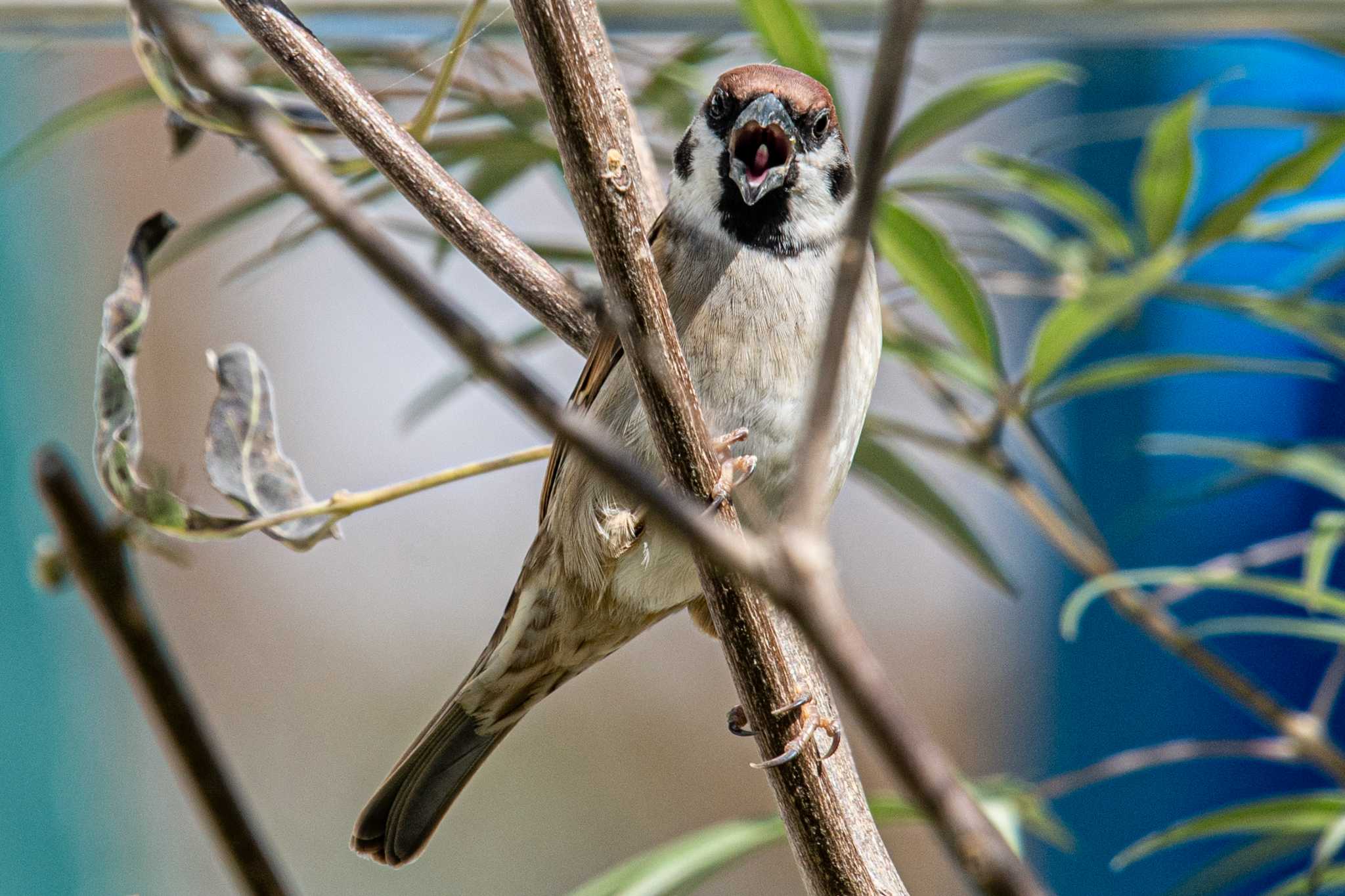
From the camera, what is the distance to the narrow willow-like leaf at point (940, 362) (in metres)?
1.02

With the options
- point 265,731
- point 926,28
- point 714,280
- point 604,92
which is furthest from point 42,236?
point 604,92

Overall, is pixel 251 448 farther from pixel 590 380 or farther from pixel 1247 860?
pixel 1247 860

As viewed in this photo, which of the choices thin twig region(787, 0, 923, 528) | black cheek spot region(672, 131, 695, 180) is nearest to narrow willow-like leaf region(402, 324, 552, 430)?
black cheek spot region(672, 131, 695, 180)

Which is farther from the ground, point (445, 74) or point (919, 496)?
point (445, 74)

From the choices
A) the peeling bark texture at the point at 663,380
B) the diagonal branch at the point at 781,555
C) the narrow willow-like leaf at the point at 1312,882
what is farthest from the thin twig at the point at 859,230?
the narrow willow-like leaf at the point at 1312,882

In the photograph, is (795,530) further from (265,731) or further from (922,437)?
(265,731)

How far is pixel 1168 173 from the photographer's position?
3.20 ft

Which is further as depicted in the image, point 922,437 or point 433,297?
point 922,437

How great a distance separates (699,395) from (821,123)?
0.21m

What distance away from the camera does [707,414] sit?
29.3 inches

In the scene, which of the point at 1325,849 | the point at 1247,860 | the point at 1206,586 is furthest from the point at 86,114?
the point at 1247,860

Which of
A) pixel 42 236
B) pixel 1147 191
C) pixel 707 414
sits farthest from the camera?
pixel 42 236

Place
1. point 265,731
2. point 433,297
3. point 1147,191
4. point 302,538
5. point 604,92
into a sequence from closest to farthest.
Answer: point 433,297, point 604,92, point 302,538, point 1147,191, point 265,731

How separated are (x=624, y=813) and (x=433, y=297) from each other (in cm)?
248
